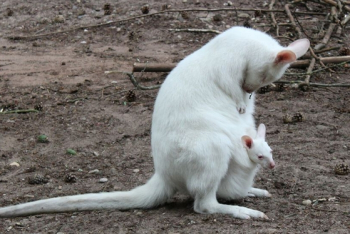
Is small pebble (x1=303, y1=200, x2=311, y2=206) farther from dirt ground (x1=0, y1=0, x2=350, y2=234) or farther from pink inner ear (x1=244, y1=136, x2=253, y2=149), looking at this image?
pink inner ear (x1=244, y1=136, x2=253, y2=149)

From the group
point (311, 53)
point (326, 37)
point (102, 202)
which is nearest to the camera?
point (102, 202)

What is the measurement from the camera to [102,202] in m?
3.88

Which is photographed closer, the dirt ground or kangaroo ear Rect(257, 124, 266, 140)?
the dirt ground

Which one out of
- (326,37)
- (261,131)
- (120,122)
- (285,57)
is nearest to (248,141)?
(261,131)

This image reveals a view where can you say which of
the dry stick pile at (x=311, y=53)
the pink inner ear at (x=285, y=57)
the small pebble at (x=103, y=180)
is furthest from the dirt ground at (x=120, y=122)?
the pink inner ear at (x=285, y=57)

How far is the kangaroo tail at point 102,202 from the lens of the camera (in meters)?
3.83

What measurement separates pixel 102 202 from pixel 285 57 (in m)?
1.47

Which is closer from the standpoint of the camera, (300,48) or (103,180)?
(300,48)

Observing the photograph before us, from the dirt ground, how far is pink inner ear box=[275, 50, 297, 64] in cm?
94

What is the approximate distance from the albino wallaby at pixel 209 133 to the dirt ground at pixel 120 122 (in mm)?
97

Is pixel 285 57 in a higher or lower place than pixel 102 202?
higher

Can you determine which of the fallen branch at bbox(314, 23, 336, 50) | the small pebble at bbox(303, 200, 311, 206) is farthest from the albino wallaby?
the fallen branch at bbox(314, 23, 336, 50)

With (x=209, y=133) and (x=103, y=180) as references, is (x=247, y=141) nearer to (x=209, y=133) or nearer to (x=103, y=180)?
(x=209, y=133)

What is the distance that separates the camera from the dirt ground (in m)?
3.79
